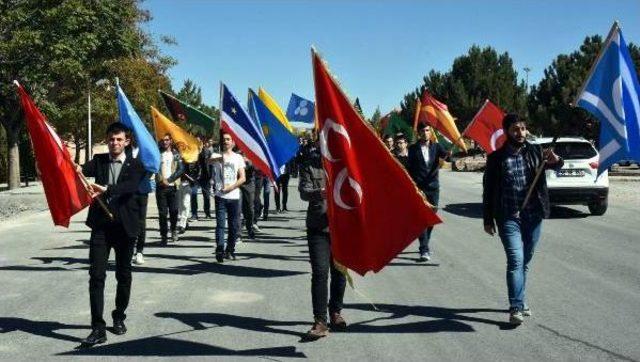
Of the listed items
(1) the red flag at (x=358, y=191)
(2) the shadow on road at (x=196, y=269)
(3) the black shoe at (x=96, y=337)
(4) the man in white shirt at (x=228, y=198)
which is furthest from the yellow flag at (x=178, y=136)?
(1) the red flag at (x=358, y=191)

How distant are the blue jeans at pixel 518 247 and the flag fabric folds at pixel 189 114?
717 cm

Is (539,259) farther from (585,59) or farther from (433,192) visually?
(585,59)

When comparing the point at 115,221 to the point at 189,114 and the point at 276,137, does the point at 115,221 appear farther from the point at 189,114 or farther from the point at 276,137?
the point at 189,114

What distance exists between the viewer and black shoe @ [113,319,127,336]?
5.72m

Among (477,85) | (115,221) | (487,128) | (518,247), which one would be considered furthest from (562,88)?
(115,221)

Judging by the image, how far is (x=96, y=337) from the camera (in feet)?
17.8

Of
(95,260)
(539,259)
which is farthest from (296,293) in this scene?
(539,259)

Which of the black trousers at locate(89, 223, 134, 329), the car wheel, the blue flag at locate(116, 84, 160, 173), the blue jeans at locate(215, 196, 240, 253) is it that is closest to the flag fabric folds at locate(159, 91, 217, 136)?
the blue jeans at locate(215, 196, 240, 253)

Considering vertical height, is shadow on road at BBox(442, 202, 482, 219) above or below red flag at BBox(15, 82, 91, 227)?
below

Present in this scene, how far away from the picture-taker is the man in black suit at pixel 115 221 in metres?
5.61

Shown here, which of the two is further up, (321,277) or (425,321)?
(321,277)

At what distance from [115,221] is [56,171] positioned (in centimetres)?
96

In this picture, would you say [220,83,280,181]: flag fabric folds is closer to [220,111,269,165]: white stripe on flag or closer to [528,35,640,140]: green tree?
[220,111,269,165]: white stripe on flag

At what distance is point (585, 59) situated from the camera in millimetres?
45031
